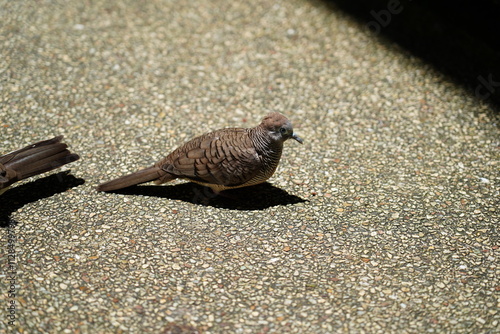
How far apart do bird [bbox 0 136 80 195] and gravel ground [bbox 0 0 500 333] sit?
0.26m

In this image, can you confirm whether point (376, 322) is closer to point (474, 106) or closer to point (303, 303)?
point (303, 303)

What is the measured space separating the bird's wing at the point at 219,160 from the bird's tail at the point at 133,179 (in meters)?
0.08

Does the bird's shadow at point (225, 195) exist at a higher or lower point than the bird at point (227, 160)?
lower

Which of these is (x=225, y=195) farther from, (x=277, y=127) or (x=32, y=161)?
(x=32, y=161)

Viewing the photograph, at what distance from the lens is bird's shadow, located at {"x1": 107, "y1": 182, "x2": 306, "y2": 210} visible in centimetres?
487

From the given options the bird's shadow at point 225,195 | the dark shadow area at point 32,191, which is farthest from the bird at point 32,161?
the bird's shadow at point 225,195

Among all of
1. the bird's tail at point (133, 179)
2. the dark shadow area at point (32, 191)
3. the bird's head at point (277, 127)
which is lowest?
the dark shadow area at point (32, 191)

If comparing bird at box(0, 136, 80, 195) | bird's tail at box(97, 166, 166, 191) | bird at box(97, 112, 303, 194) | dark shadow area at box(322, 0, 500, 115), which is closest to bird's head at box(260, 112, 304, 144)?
bird at box(97, 112, 303, 194)

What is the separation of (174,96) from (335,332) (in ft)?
11.1

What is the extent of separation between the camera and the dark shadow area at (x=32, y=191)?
4656 millimetres

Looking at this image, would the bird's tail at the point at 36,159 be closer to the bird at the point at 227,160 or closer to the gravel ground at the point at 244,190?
the gravel ground at the point at 244,190

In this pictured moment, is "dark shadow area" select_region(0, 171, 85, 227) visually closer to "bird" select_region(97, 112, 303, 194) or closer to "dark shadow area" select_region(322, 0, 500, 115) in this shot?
"bird" select_region(97, 112, 303, 194)

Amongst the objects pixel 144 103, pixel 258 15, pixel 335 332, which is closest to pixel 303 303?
pixel 335 332

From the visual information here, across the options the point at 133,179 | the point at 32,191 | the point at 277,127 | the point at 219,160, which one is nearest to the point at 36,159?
the point at 32,191
